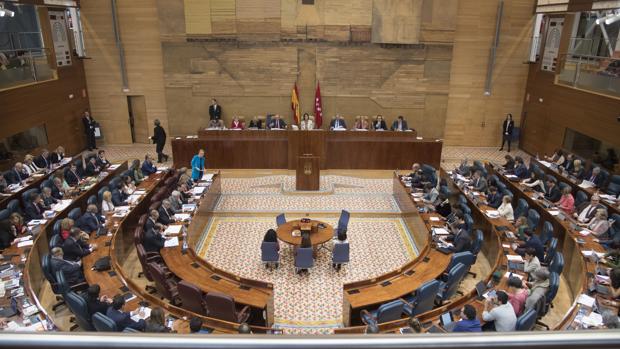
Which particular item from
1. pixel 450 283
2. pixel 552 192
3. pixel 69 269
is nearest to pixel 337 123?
pixel 552 192

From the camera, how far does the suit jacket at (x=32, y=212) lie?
400 inches

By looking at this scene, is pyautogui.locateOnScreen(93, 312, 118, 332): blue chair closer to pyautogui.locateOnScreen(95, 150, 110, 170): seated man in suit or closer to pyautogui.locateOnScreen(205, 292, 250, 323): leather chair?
pyautogui.locateOnScreen(205, 292, 250, 323): leather chair

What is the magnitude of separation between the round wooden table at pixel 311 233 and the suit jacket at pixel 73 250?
4040 mm

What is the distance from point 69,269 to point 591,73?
1603cm

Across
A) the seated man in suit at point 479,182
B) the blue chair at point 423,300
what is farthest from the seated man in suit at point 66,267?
the seated man in suit at point 479,182

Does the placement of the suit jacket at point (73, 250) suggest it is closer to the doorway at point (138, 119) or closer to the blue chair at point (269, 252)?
the blue chair at point (269, 252)

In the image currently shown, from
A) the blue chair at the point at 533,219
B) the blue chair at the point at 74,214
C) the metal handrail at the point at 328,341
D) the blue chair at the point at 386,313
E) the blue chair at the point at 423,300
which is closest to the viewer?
the metal handrail at the point at 328,341

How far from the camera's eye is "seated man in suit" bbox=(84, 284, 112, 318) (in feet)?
21.5

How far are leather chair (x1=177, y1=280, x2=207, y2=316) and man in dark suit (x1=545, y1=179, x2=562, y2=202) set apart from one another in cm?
927

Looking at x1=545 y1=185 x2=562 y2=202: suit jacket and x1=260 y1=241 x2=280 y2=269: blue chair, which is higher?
x1=545 y1=185 x2=562 y2=202: suit jacket

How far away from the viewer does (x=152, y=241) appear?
9.15 metres

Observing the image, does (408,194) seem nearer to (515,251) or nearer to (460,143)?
(515,251)

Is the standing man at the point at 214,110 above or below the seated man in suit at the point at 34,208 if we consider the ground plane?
above

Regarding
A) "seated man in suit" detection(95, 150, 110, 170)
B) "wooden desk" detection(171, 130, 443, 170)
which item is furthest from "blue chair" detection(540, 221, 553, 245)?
"seated man in suit" detection(95, 150, 110, 170)
